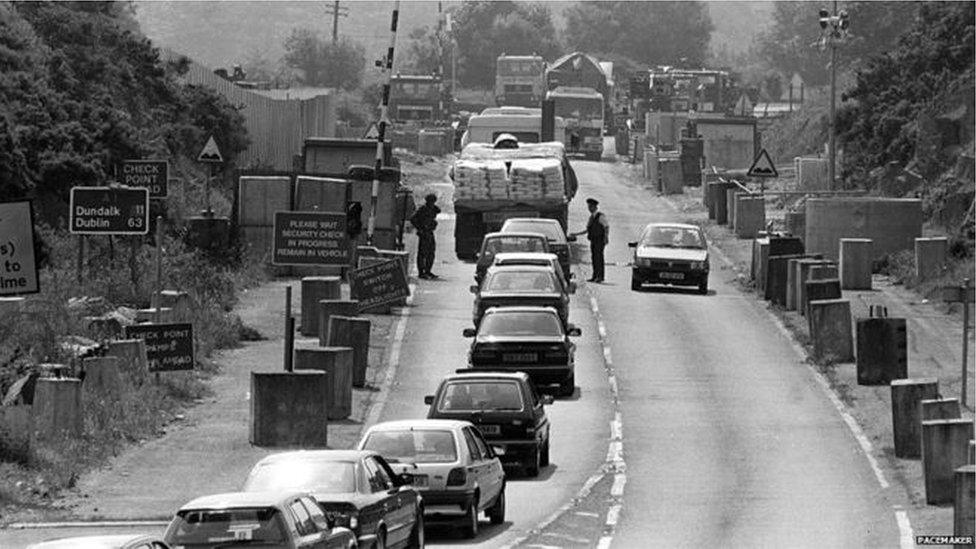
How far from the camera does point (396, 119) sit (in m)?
125

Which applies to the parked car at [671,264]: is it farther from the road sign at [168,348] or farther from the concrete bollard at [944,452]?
the concrete bollard at [944,452]

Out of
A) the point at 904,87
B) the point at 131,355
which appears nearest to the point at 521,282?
the point at 131,355

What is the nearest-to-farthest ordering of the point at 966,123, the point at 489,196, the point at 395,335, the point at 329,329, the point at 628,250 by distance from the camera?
1. the point at 329,329
2. the point at 395,335
3. the point at 489,196
4. the point at 628,250
5. the point at 966,123

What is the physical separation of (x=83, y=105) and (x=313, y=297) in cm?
1348

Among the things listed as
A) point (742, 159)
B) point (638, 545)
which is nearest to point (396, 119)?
point (742, 159)

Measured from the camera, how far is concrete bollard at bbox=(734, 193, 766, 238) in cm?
6431

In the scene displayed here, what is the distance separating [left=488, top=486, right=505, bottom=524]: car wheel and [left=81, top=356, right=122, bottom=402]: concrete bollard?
7.90m

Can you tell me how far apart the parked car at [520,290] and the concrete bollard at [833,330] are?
184 inches

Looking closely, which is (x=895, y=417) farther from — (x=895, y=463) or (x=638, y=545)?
(x=638, y=545)

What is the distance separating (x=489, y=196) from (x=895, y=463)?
2617 cm

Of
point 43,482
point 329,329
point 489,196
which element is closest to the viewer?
point 43,482

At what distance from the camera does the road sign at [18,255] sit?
24016 mm

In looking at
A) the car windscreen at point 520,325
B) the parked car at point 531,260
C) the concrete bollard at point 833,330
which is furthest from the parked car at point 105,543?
the parked car at point 531,260

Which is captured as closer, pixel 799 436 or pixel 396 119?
pixel 799 436
